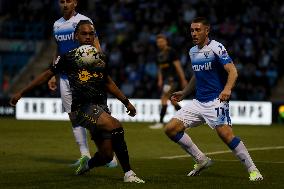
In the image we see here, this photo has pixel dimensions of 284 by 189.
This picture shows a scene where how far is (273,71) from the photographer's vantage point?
1287 inches

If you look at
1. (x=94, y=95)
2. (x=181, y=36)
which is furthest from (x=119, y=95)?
(x=181, y=36)

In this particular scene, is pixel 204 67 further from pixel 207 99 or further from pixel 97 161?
pixel 97 161

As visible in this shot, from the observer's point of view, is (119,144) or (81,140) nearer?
(119,144)

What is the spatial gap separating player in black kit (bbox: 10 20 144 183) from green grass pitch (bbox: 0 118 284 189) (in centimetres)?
46

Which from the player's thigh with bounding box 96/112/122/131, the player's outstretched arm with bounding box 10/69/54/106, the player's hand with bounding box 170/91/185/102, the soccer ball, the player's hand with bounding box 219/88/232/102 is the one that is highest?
the soccer ball

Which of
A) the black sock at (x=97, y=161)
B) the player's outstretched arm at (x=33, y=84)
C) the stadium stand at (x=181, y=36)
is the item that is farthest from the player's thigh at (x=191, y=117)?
the stadium stand at (x=181, y=36)

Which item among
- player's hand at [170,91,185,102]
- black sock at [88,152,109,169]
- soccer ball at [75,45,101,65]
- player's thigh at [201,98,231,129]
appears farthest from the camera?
player's hand at [170,91,185,102]

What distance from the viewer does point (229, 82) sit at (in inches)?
527

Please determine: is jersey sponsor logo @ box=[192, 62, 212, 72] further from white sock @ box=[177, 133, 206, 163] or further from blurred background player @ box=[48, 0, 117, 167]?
blurred background player @ box=[48, 0, 117, 167]

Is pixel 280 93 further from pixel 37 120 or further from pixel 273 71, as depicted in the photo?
pixel 37 120

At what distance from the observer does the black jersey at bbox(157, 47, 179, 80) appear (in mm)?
25609

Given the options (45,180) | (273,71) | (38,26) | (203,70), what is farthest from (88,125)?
(38,26)

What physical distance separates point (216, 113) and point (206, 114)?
196mm

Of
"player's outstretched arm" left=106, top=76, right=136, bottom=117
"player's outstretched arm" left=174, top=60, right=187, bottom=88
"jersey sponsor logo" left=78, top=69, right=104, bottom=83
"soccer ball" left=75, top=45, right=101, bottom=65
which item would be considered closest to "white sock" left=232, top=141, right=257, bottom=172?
"player's outstretched arm" left=106, top=76, right=136, bottom=117
